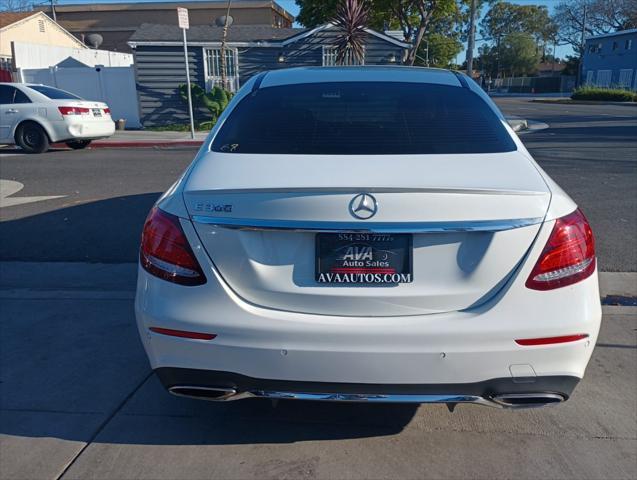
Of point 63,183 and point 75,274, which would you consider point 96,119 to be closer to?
point 63,183

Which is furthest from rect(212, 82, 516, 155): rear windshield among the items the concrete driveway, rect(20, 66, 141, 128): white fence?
rect(20, 66, 141, 128): white fence

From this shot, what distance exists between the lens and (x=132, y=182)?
904 centimetres

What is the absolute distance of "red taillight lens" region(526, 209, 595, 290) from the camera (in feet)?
7.45

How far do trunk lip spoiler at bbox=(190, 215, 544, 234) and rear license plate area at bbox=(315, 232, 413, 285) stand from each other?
34 millimetres

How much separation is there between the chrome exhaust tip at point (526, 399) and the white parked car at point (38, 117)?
12.7 m

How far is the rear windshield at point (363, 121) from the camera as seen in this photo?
2.75 metres

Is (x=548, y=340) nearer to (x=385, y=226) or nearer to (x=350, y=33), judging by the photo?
(x=385, y=226)

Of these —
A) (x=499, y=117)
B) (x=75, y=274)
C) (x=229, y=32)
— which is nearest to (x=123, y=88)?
(x=229, y=32)

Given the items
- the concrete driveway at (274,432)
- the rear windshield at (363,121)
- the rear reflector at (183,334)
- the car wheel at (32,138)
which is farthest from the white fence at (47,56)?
the rear reflector at (183,334)

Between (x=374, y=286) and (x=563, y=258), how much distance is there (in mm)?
761

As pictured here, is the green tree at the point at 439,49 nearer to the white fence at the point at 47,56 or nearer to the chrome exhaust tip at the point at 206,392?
the white fence at the point at 47,56

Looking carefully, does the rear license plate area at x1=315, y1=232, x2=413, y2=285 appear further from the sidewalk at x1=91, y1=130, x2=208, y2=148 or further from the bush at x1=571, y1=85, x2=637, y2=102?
the bush at x1=571, y1=85, x2=637, y2=102

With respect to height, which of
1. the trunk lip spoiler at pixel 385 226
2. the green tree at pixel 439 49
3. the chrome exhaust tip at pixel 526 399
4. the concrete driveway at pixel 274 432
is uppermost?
the green tree at pixel 439 49

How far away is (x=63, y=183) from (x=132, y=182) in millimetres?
1116
